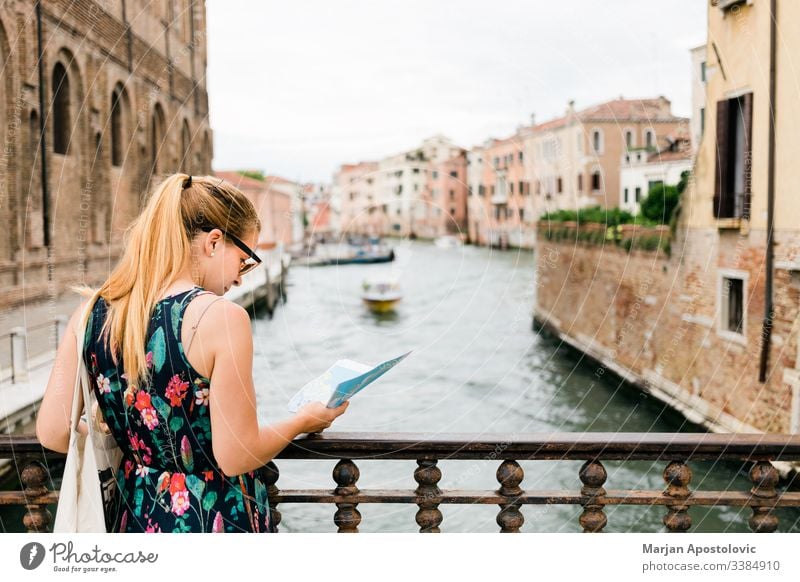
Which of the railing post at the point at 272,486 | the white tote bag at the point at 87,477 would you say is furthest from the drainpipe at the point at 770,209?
the white tote bag at the point at 87,477

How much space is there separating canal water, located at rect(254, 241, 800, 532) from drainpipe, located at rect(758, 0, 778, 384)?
1279 millimetres

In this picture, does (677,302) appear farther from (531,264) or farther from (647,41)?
(531,264)

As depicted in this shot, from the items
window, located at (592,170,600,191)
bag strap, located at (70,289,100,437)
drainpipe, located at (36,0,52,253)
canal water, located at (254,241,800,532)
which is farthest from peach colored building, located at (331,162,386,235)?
window, located at (592,170,600,191)

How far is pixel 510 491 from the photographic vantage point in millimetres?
1879

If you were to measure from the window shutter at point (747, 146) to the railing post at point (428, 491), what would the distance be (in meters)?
6.81

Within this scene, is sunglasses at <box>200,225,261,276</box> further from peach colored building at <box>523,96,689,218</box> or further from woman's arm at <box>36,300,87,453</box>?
peach colored building at <box>523,96,689,218</box>

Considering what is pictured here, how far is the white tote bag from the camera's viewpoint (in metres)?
1.46

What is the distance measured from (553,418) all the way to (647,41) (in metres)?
9.90

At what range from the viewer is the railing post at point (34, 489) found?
73.5 inches

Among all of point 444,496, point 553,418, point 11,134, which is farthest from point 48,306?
point 444,496

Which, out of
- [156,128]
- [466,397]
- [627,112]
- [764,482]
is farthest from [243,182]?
[466,397]

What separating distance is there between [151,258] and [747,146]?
25.2 ft
